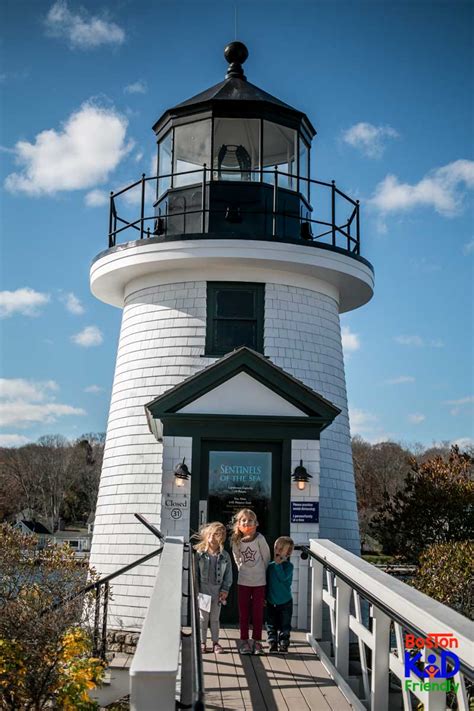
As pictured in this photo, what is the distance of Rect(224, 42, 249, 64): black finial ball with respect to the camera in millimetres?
16359

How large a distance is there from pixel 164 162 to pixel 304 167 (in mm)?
2588

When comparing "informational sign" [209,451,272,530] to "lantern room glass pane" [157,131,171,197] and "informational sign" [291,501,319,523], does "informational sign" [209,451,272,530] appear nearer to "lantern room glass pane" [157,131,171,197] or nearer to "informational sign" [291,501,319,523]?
"informational sign" [291,501,319,523]

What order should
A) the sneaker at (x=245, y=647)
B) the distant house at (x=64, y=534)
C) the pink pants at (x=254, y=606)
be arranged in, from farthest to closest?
the distant house at (x=64, y=534) → the pink pants at (x=254, y=606) → the sneaker at (x=245, y=647)

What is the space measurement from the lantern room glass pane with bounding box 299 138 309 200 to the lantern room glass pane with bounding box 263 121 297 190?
0.19 metres

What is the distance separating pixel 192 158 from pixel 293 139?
189 centimetres

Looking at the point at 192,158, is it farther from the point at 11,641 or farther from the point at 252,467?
the point at 11,641

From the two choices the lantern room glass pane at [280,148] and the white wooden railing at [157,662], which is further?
the lantern room glass pane at [280,148]

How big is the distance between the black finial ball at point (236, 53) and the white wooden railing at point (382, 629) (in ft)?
35.3

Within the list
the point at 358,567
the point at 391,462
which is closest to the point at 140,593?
the point at 358,567

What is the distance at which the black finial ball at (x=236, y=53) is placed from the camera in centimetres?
1636

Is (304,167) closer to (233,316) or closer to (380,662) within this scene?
(233,316)

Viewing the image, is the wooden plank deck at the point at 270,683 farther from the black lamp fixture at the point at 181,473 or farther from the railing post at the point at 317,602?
the black lamp fixture at the point at 181,473

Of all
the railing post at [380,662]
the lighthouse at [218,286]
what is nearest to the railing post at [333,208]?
the lighthouse at [218,286]

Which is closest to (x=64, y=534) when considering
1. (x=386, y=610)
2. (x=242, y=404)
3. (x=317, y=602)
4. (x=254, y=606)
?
(x=242, y=404)
